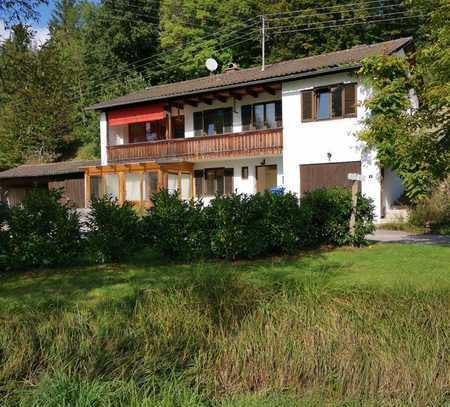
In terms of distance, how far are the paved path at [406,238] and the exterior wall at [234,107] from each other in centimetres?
1077

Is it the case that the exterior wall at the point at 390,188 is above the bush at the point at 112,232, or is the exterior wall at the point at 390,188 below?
above

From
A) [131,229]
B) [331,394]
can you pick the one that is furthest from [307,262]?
[331,394]

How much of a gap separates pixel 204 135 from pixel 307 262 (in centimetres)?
1717

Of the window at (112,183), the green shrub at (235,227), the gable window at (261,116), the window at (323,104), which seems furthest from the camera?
the window at (112,183)

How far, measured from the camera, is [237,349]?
151 inches

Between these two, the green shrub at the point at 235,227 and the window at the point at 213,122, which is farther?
the window at the point at 213,122

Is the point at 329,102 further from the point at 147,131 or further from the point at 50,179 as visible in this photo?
the point at 50,179

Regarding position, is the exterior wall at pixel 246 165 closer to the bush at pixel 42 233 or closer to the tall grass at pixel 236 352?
the bush at pixel 42 233

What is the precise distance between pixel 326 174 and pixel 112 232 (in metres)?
12.9

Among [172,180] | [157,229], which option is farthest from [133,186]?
[157,229]

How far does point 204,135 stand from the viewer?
2516 centimetres

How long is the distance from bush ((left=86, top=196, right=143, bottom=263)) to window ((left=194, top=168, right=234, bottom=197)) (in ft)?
49.6

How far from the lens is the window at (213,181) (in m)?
24.5

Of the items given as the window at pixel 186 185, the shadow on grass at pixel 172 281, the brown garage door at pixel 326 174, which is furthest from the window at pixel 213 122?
the shadow on grass at pixel 172 281
